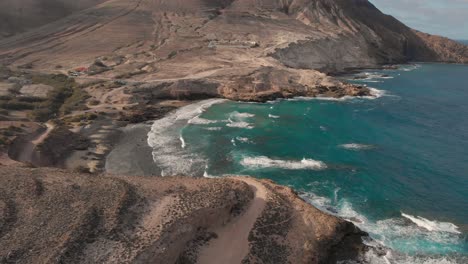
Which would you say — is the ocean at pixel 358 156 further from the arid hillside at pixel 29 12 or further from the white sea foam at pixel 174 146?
the arid hillside at pixel 29 12

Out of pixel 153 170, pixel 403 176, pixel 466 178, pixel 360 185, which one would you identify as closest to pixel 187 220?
pixel 153 170

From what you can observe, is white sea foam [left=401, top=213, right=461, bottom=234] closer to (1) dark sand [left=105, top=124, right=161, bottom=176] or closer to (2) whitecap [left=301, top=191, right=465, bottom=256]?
(2) whitecap [left=301, top=191, right=465, bottom=256]

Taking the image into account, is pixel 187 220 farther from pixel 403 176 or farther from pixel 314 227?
pixel 403 176

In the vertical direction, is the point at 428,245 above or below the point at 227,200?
below

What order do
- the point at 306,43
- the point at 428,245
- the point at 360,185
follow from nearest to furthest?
1. the point at 428,245
2. the point at 360,185
3. the point at 306,43

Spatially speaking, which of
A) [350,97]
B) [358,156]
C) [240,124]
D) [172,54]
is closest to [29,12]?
[172,54]

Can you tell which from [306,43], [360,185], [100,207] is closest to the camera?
[100,207]

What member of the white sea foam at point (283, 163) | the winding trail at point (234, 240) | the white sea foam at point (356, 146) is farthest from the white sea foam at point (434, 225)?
the white sea foam at point (356, 146)
